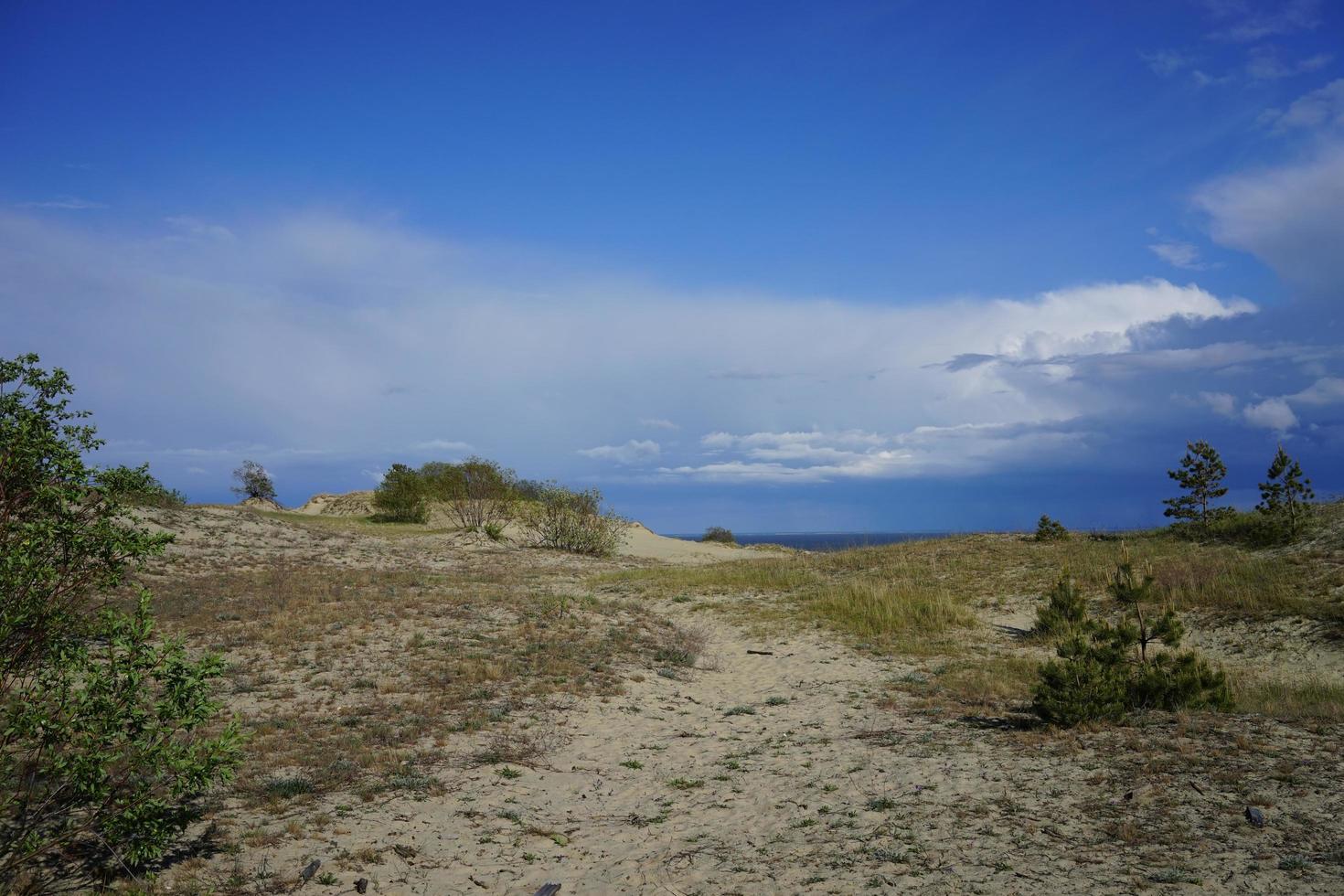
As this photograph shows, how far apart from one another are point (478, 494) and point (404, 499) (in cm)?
838

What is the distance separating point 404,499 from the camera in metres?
56.4

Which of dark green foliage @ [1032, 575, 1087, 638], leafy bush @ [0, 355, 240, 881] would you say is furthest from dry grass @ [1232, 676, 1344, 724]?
leafy bush @ [0, 355, 240, 881]

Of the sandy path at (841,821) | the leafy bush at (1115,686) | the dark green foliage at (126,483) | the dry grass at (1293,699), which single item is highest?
the dark green foliage at (126,483)

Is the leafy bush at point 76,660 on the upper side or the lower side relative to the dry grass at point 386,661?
upper

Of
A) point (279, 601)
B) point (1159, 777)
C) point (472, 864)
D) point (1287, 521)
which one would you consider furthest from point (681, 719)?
point (1287, 521)

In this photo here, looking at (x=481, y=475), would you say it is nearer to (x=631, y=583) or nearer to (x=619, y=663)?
(x=631, y=583)

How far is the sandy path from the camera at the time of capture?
665cm

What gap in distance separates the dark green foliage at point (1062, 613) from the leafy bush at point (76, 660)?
54.2ft

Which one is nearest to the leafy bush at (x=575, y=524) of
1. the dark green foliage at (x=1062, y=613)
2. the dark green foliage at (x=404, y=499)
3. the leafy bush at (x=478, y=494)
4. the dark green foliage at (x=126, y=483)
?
the leafy bush at (x=478, y=494)

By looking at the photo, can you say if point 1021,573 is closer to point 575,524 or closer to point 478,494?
point 575,524

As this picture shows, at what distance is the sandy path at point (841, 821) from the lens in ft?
21.8

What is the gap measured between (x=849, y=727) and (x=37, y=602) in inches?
413

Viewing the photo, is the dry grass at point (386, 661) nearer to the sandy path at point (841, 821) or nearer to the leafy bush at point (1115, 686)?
the sandy path at point (841, 821)

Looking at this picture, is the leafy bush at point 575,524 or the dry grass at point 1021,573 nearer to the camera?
the dry grass at point 1021,573
